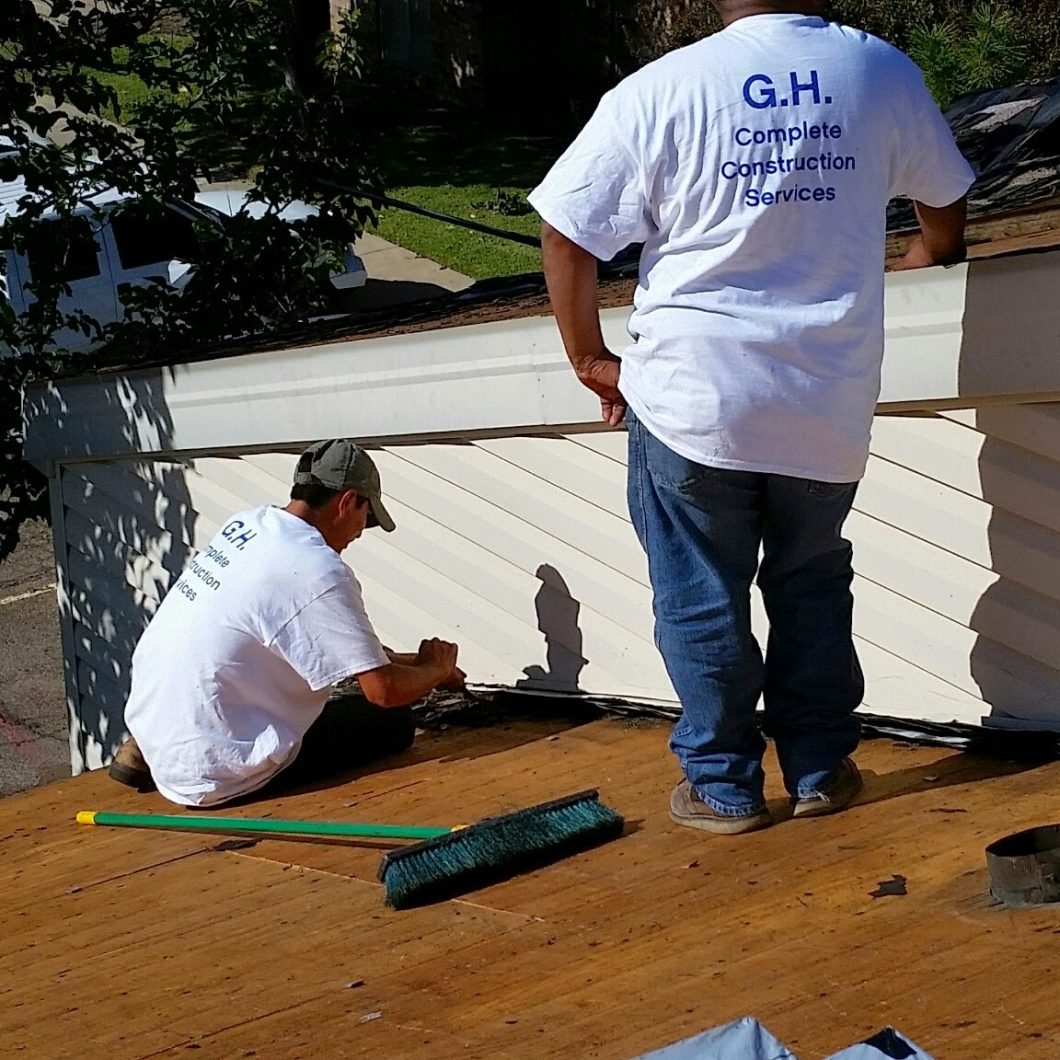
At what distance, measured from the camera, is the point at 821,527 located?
10.1 feet

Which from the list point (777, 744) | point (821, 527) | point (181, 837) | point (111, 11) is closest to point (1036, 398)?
point (821, 527)

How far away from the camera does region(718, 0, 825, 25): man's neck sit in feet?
9.23

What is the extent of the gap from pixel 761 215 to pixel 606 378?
520 millimetres

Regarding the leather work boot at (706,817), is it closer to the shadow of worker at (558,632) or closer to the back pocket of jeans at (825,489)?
the back pocket of jeans at (825,489)

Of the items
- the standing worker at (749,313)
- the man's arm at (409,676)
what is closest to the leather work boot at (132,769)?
the man's arm at (409,676)

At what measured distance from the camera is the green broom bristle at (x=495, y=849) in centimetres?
317

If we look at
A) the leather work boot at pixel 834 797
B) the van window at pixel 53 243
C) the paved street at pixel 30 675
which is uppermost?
the van window at pixel 53 243

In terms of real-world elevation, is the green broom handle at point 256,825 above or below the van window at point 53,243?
below

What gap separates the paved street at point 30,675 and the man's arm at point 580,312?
249 inches

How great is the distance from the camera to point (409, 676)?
166 inches

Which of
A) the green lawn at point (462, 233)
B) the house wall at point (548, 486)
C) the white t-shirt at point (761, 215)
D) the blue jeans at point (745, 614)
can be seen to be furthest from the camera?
→ the green lawn at point (462, 233)

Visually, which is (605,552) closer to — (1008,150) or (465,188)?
(1008,150)

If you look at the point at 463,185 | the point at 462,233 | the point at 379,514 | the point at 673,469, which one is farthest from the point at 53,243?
the point at 463,185

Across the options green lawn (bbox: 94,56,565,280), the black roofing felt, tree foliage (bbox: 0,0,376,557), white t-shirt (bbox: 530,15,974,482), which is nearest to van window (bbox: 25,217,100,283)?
tree foliage (bbox: 0,0,376,557)
